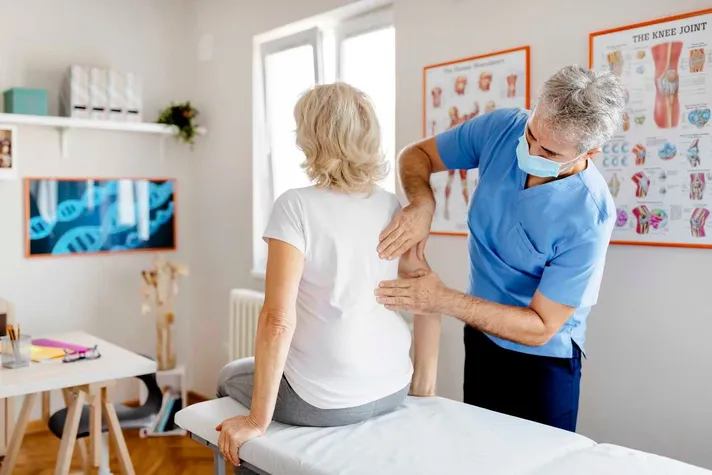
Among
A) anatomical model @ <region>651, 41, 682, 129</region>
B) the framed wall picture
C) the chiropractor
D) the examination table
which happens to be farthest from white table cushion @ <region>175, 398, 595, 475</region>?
the framed wall picture

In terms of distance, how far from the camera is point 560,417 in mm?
1908

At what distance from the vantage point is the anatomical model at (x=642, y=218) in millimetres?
2072

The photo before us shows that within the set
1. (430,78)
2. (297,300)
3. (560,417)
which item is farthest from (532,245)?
(430,78)

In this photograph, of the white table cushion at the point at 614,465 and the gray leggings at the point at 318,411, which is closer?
the white table cushion at the point at 614,465

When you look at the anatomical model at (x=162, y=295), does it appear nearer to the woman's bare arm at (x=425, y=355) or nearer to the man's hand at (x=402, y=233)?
the woman's bare arm at (x=425, y=355)

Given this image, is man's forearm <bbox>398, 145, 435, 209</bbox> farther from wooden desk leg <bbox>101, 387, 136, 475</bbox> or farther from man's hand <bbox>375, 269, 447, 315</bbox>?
wooden desk leg <bbox>101, 387, 136, 475</bbox>

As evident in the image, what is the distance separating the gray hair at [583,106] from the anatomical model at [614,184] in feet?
1.90

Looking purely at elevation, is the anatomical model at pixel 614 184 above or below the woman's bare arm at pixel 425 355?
above

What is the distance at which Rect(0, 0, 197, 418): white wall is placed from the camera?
3.53 meters

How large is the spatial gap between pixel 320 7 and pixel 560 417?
2.15 meters

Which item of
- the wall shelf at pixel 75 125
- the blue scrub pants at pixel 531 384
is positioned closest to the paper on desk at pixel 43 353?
the wall shelf at pixel 75 125

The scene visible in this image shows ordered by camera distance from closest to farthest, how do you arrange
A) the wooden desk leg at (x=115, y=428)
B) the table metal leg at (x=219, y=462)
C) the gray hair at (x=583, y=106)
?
the gray hair at (x=583, y=106)
the table metal leg at (x=219, y=462)
the wooden desk leg at (x=115, y=428)

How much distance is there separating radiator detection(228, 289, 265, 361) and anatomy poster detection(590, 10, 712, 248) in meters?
1.85

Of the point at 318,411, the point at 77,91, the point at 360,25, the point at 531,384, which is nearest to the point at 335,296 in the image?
the point at 318,411
